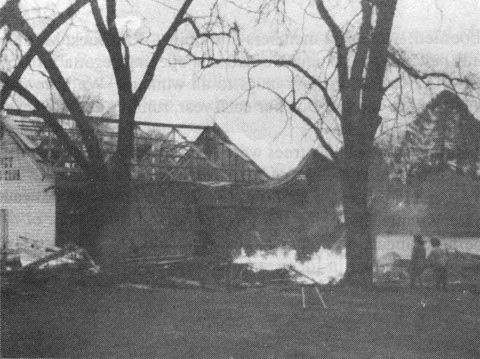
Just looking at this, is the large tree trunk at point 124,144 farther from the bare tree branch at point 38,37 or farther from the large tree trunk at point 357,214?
the large tree trunk at point 357,214

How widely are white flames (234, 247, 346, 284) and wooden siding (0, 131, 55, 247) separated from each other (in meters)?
6.51

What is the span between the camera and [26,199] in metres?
19.4

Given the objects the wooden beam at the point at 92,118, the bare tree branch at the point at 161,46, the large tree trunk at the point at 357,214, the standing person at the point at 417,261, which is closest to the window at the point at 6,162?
the wooden beam at the point at 92,118

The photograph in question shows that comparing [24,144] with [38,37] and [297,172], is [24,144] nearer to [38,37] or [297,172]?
[38,37]

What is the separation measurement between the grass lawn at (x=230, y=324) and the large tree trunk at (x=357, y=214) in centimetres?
185

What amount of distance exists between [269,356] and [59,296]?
4873 millimetres

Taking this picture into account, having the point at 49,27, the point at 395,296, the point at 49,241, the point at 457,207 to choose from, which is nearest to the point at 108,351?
the point at 395,296

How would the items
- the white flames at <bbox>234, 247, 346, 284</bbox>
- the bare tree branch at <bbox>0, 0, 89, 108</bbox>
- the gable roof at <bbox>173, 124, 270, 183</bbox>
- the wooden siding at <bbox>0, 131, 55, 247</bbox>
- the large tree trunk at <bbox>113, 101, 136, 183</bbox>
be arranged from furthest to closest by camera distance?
1. the gable roof at <bbox>173, 124, 270, 183</bbox>
2. the wooden siding at <bbox>0, 131, 55, 247</bbox>
3. the white flames at <bbox>234, 247, 346, 284</bbox>
4. the large tree trunk at <bbox>113, 101, 136, 183</bbox>
5. the bare tree branch at <bbox>0, 0, 89, 108</bbox>

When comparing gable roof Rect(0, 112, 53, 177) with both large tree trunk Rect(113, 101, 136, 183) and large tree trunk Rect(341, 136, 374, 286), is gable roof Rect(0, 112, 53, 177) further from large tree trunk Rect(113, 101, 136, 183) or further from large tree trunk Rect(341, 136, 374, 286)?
large tree trunk Rect(341, 136, 374, 286)

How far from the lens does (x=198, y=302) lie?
31.7 ft

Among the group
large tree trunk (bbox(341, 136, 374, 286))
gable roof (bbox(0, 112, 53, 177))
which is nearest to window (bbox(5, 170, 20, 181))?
gable roof (bbox(0, 112, 53, 177))

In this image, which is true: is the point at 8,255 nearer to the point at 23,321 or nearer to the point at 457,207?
the point at 23,321

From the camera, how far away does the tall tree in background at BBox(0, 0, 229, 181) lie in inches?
475

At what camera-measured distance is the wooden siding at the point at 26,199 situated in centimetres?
1847
